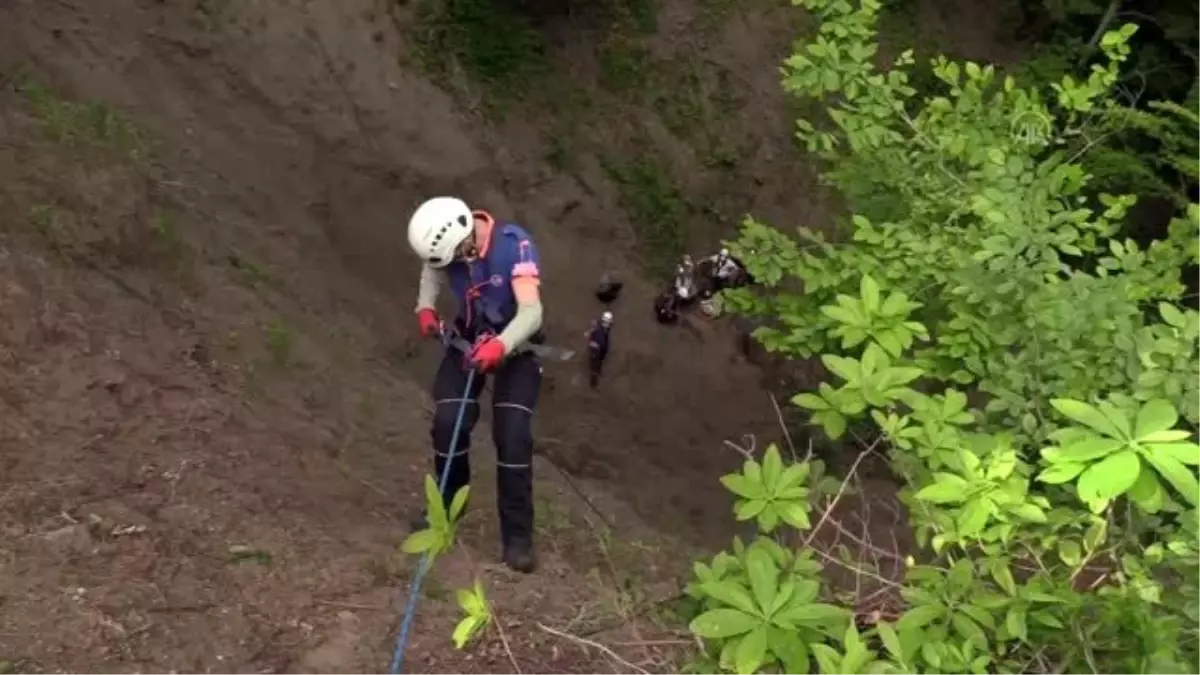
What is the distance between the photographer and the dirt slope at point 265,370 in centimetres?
486

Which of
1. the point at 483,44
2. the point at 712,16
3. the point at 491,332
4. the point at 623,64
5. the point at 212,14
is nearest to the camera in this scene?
the point at 491,332

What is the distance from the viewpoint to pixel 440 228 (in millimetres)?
5141

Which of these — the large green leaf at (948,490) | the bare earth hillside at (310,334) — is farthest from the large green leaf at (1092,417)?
the bare earth hillside at (310,334)

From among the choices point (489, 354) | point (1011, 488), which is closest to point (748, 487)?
point (1011, 488)

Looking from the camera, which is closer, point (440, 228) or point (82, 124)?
point (440, 228)

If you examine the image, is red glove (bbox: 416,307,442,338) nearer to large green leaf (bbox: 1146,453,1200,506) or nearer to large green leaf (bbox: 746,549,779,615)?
large green leaf (bbox: 746,549,779,615)

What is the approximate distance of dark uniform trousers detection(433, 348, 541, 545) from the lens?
550 cm

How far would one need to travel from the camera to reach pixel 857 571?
2.80 meters

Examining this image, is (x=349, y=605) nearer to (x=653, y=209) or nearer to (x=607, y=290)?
(x=607, y=290)

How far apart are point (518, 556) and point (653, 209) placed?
666cm

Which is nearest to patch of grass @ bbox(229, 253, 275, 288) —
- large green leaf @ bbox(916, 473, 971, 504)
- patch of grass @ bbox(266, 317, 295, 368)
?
patch of grass @ bbox(266, 317, 295, 368)

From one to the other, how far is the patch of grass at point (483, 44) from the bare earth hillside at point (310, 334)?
0.20 meters

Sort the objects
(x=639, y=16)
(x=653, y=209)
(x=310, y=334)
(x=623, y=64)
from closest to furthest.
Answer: (x=310, y=334) < (x=653, y=209) < (x=623, y=64) < (x=639, y=16)

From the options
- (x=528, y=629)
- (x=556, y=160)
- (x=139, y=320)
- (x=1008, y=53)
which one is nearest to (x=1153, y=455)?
(x=528, y=629)
